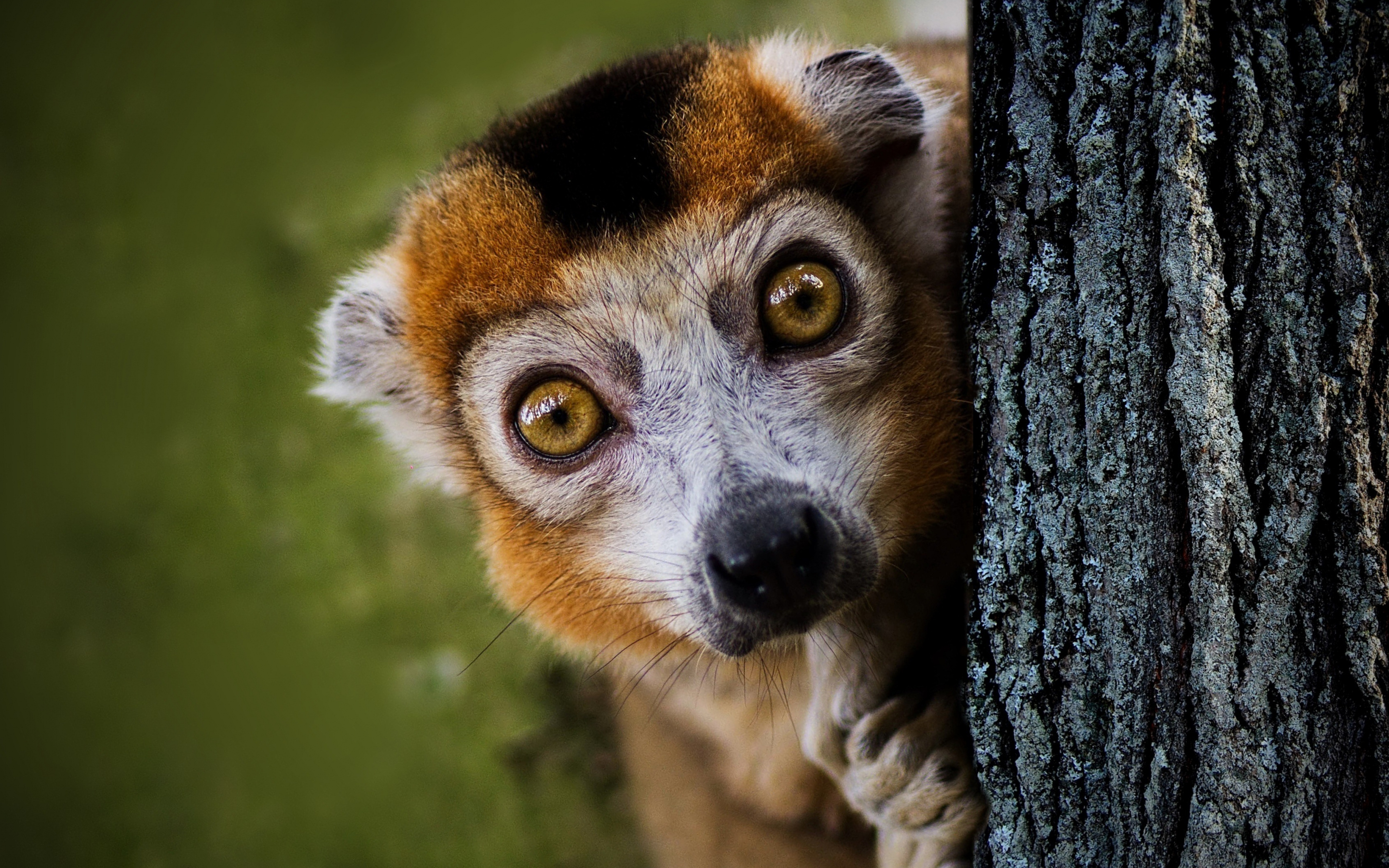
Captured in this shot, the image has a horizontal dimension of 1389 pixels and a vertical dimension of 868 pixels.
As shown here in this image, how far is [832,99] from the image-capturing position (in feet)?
8.73

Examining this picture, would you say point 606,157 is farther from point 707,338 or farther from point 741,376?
point 741,376

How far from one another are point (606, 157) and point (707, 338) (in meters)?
0.55

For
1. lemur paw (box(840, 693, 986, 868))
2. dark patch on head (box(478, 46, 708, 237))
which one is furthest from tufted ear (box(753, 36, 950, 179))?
lemur paw (box(840, 693, 986, 868))

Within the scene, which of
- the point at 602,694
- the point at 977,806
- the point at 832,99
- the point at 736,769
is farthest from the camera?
the point at 602,694

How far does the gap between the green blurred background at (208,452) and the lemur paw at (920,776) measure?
470cm

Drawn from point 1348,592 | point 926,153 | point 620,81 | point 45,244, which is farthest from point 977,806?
point 45,244

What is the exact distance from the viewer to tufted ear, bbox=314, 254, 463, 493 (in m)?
2.92

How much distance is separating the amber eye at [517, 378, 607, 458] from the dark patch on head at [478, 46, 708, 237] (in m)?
0.42

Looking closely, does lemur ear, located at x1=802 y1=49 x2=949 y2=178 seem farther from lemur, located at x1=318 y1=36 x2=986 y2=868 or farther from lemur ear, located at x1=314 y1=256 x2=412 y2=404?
lemur ear, located at x1=314 y1=256 x2=412 y2=404

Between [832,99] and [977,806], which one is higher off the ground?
[832,99]

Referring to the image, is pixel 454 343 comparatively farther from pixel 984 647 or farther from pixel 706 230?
pixel 984 647

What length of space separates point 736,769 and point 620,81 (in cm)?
242

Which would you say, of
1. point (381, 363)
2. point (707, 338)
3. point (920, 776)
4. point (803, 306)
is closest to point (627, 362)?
point (707, 338)

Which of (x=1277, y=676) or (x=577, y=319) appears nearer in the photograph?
(x=1277, y=676)
